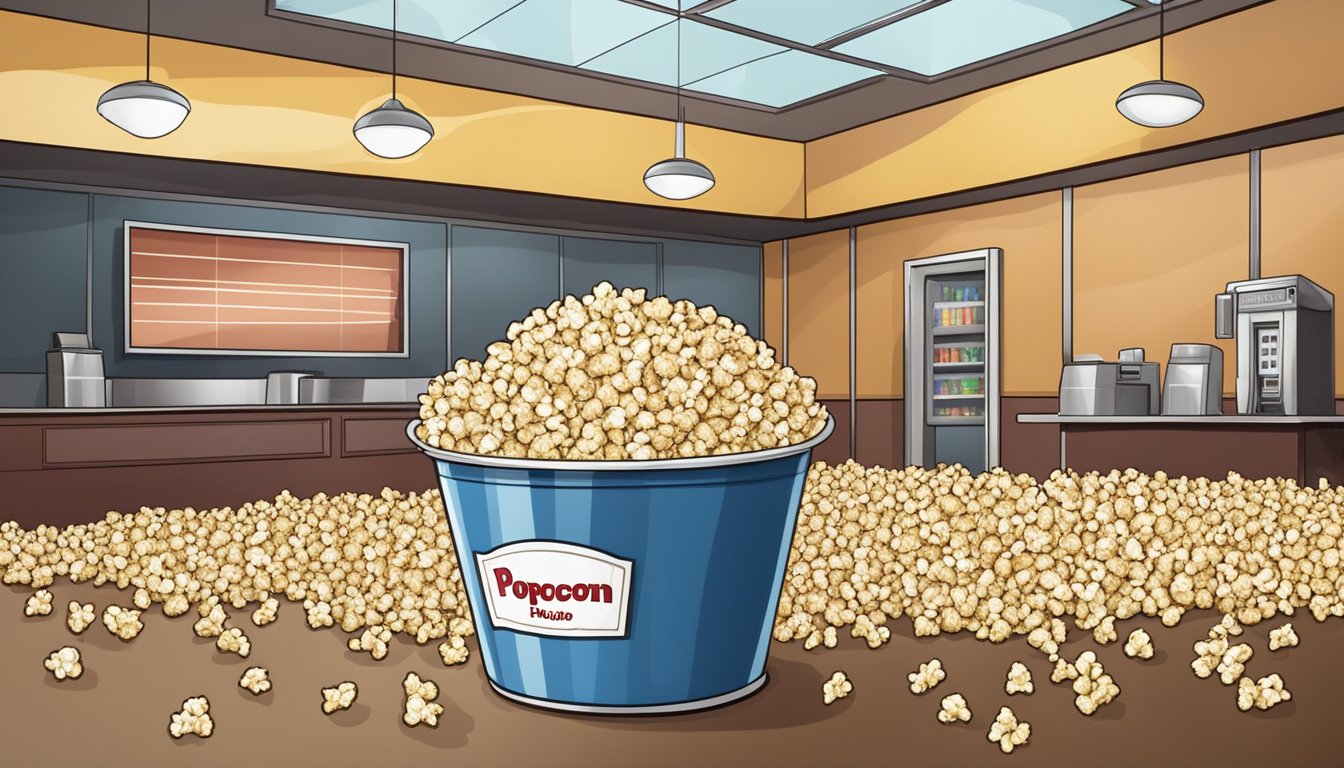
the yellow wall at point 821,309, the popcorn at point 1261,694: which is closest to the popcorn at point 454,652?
the popcorn at point 1261,694

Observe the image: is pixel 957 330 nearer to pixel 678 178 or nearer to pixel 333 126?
pixel 678 178

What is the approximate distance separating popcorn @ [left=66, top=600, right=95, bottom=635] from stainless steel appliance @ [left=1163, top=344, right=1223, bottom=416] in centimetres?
403

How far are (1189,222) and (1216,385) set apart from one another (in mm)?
1209

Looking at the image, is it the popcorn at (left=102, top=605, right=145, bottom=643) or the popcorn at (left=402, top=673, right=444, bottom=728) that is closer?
the popcorn at (left=402, top=673, right=444, bottom=728)

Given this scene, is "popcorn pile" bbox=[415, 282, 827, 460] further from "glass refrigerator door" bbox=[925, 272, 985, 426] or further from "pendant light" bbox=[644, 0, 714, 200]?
"glass refrigerator door" bbox=[925, 272, 985, 426]

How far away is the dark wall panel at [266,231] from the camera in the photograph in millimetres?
5375

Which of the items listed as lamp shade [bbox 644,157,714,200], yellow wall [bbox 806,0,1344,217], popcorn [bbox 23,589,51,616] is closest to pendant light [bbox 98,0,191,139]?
lamp shade [bbox 644,157,714,200]

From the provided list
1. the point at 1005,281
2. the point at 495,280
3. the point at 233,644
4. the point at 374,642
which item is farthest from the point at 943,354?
the point at 233,644

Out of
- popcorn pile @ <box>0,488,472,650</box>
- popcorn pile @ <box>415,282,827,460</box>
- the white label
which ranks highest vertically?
popcorn pile @ <box>415,282,827,460</box>

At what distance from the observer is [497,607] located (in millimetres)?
1592

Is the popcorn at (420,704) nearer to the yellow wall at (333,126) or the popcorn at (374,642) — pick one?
the popcorn at (374,642)

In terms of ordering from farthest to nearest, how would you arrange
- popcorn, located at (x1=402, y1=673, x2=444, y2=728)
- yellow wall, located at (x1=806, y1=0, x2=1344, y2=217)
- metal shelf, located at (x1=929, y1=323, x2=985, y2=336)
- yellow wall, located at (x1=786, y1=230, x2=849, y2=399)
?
yellow wall, located at (x1=786, y1=230, x2=849, y2=399) → metal shelf, located at (x1=929, y1=323, x2=985, y2=336) → yellow wall, located at (x1=806, y1=0, x2=1344, y2=217) → popcorn, located at (x1=402, y1=673, x2=444, y2=728)

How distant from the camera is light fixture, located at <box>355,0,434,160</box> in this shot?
4004mm

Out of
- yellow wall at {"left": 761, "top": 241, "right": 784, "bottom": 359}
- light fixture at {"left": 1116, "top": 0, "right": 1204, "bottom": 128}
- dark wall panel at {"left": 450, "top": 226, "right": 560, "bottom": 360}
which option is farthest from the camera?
yellow wall at {"left": 761, "top": 241, "right": 784, "bottom": 359}
